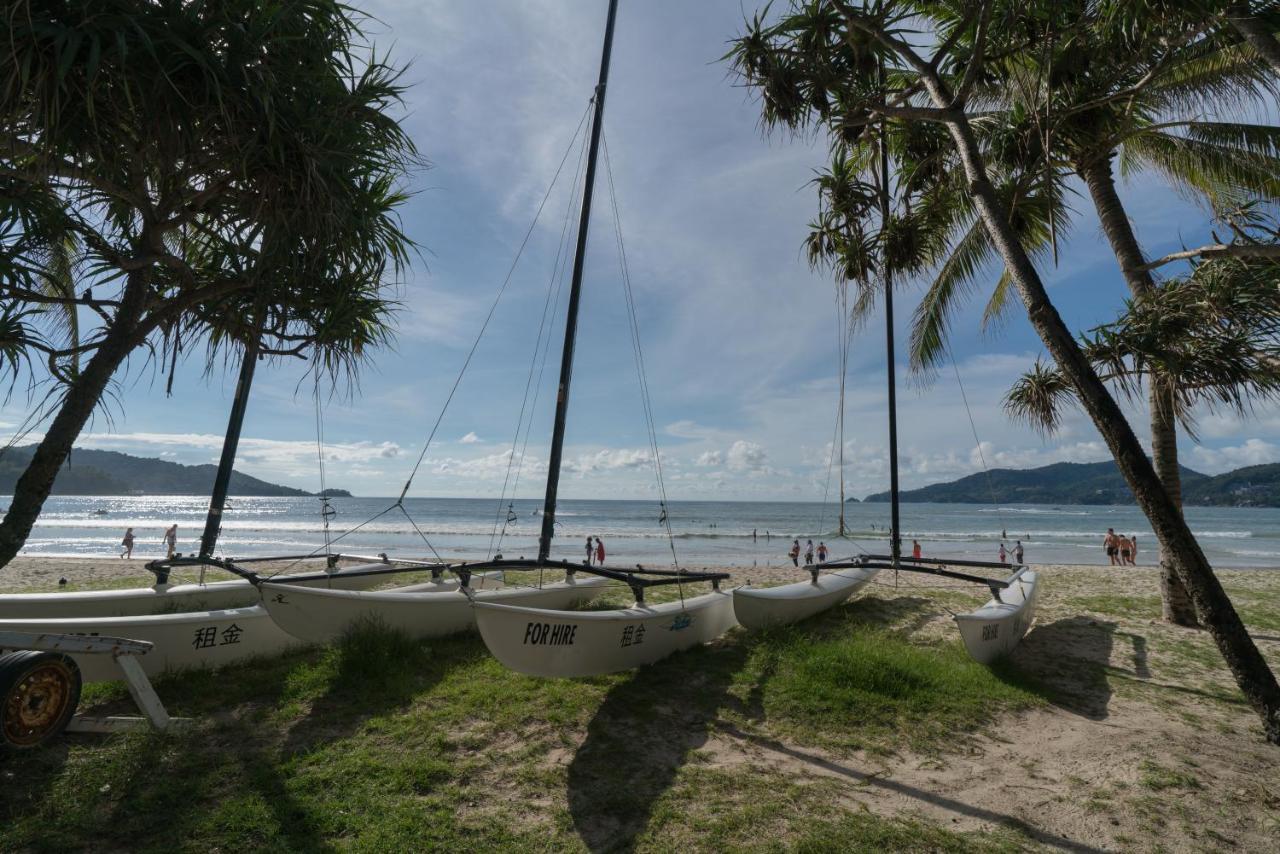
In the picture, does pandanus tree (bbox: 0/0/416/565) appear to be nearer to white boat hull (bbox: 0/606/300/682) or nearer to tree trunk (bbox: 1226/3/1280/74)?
white boat hull (bbox: 0/606/300/682)

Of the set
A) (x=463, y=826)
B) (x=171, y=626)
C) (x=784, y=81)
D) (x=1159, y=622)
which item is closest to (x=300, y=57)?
(x=784, y=81)

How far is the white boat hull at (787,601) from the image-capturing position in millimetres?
7397

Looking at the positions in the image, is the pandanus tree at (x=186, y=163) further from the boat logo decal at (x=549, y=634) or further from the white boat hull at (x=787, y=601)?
the white boat hull at (x=787, y=601)

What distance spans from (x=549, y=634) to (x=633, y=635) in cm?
115

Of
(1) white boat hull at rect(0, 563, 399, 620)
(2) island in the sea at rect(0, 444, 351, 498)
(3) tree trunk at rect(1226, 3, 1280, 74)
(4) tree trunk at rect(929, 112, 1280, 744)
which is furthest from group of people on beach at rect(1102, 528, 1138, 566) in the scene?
(2) island in the sea at rect(0, 444, 351, 498)

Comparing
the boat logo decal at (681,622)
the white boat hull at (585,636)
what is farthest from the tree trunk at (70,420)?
the boat logo decal at (681,622)

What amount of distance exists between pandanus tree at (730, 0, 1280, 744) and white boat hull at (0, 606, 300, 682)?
761cm

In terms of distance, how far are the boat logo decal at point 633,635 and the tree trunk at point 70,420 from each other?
4.81 metres

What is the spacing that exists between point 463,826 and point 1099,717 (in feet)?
18.3

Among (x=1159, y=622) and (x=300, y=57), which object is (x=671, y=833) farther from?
(x=1159, y=622)

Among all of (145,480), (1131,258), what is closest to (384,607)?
(1131,258)

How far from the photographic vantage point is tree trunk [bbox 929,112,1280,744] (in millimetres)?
4332

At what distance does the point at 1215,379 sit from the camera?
5434mm

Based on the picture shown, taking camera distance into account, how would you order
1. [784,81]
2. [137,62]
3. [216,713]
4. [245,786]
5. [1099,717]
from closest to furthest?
[245,786], [137,62], [216,713], [1099,717], [784,81]
